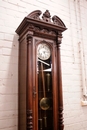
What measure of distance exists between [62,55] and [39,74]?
744 mm

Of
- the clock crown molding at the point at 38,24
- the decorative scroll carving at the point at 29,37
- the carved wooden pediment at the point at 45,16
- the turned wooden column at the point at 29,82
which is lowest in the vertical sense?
the turned wooden column at the point at 29,82

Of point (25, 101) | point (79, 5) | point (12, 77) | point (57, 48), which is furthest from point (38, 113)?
point (79, 5)

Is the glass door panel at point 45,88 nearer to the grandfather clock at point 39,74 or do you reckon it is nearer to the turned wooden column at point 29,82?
the grandfather clock at point 39,74

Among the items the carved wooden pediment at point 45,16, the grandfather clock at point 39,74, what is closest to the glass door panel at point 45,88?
the grandfather clock at point 39,74

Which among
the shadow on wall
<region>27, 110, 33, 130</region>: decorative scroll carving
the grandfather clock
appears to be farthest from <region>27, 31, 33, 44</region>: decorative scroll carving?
<region>27, 110, 33, 130</region>: decorative scroll carving

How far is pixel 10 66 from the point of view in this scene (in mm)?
1706

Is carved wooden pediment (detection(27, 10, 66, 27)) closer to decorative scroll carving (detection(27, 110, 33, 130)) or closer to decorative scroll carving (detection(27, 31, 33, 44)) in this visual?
decorative scroll carving (detection(27, 31, 33, 44))

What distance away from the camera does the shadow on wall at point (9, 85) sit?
5.24ft

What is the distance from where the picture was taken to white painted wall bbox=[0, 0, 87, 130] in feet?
5.38

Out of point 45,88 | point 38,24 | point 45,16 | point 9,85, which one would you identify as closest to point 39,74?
point 45,88

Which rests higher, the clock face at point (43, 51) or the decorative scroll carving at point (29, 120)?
the clock face at point (43, 51)

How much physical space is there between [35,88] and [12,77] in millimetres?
378

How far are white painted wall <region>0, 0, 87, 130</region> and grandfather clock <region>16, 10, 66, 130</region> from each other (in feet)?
0.39

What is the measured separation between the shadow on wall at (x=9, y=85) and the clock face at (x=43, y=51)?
331 mm
